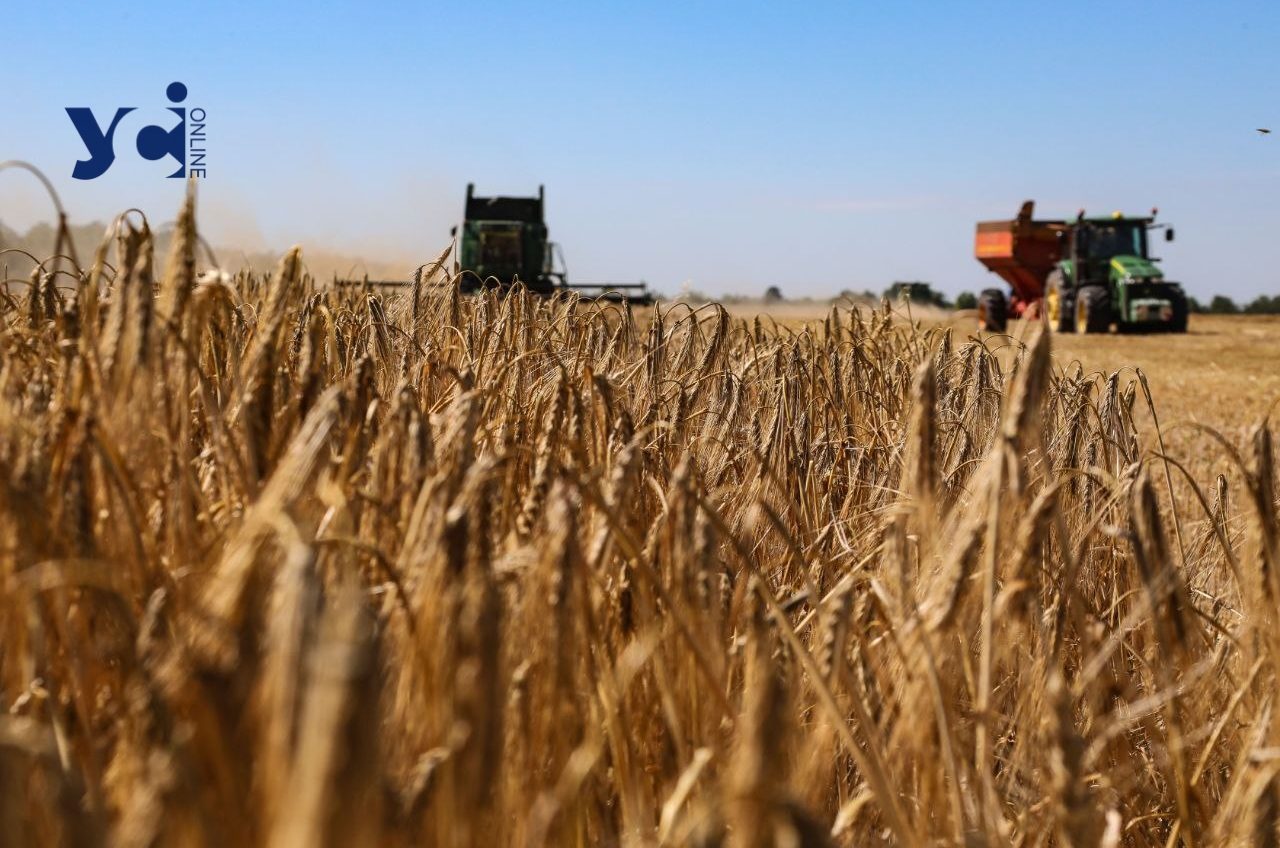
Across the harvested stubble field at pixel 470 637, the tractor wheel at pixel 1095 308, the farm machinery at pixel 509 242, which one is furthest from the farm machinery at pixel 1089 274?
the harvested stubble field at pixel 470 637

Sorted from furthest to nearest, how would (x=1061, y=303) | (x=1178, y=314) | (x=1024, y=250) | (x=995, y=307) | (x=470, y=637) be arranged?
1. (x=1024, y=250)
2. (x=995, y=307)
3. (x=1061, y=303)
4. (x=1178, y=314)
5. (x=470, y=637)

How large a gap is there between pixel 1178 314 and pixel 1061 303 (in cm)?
168

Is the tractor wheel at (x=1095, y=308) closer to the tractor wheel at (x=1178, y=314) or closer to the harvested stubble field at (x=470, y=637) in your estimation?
the tractor wheel at (x=1178, y=314)

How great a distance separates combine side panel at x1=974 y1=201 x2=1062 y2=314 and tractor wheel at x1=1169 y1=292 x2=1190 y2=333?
2509 millimetres

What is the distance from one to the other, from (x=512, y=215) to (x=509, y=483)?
62.4 feet

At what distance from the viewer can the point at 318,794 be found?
0.53 metres

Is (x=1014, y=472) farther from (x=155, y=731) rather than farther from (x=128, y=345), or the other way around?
(x=128, y=345)

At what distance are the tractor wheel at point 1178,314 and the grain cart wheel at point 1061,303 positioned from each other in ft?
4.54

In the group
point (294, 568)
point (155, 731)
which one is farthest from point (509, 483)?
point (294, 568)

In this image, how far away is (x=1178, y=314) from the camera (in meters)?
18.6

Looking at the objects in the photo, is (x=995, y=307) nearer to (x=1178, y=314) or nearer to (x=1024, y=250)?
(x=1024, y=250)

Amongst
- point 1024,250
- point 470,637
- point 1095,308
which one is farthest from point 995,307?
point 470,637

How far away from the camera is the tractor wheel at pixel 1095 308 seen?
17875mm

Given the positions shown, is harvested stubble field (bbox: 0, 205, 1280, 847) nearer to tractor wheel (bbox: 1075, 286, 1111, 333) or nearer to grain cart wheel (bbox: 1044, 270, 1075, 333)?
tractor wheel (bbox: 1075, 286, 1111, 333)
